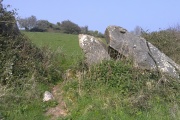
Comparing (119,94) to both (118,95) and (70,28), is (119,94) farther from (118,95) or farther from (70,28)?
(70,28)

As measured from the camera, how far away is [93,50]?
34.3 feet

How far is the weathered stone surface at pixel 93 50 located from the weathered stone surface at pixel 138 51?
327 millimetres

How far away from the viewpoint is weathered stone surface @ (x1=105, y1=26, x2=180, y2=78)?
33.2 feet

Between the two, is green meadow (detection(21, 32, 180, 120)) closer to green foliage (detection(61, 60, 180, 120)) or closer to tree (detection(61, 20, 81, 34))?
green foliage (detection(61, 60, 180, 120))

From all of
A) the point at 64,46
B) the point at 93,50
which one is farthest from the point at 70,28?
the point at 93,50

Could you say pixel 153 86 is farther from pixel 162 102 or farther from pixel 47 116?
pixel 47 116

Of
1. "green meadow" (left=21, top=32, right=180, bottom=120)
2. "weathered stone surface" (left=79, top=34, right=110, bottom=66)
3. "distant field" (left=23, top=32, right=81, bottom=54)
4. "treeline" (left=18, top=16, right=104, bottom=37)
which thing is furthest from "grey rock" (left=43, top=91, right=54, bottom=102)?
"treeline" (left=18, top=16, right=104, bottom=37)

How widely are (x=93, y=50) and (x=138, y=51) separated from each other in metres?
Answer: 1.45

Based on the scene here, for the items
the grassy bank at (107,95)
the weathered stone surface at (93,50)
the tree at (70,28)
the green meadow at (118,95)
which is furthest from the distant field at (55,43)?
the tree at (70,28)

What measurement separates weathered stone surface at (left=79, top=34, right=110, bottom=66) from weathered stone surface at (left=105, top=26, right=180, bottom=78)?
327mm

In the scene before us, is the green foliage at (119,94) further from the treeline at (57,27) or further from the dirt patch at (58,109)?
the treeline at (57,27)

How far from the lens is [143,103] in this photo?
27.4ft

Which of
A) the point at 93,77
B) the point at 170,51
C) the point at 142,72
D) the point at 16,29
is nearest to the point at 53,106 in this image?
the point at 93,77

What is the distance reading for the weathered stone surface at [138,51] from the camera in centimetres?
1013
